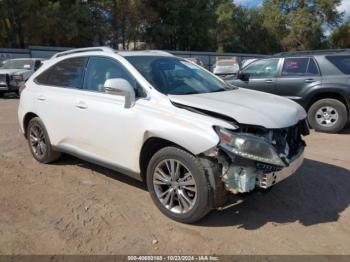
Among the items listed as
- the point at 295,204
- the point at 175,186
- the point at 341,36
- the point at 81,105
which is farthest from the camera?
the point at 341,36

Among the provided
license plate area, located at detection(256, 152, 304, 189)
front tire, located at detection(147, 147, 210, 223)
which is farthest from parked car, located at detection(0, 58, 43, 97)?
license plate area, located at detection(256, 152, 304, 189)

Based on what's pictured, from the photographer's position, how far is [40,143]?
19.1ft

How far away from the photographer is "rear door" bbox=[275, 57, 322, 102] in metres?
8.59

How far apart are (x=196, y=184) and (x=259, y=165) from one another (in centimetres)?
61

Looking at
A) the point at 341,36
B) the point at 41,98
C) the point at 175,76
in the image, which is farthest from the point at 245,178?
the point at 341,36

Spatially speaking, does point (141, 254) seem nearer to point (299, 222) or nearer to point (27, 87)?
point (299, 222)

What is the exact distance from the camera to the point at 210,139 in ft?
11.8

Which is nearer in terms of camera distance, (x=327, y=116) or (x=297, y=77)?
(x=327, y=116)

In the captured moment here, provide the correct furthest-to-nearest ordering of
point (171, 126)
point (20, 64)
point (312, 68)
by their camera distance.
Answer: point (20, 64), point (312, 68), point (171, 126)

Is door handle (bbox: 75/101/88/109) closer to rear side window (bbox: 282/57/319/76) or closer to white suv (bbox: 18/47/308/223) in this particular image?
white suv (bbox: 18/47/308/223)

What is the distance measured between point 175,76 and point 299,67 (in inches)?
200

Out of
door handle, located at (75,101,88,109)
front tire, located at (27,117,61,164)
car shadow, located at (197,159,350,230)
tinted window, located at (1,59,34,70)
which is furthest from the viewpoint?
tinted window, located at (1,59,34,70)

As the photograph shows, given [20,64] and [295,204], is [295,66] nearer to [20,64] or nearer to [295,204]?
[295,204]

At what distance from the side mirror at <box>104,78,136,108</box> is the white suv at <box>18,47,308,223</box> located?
1 cm
